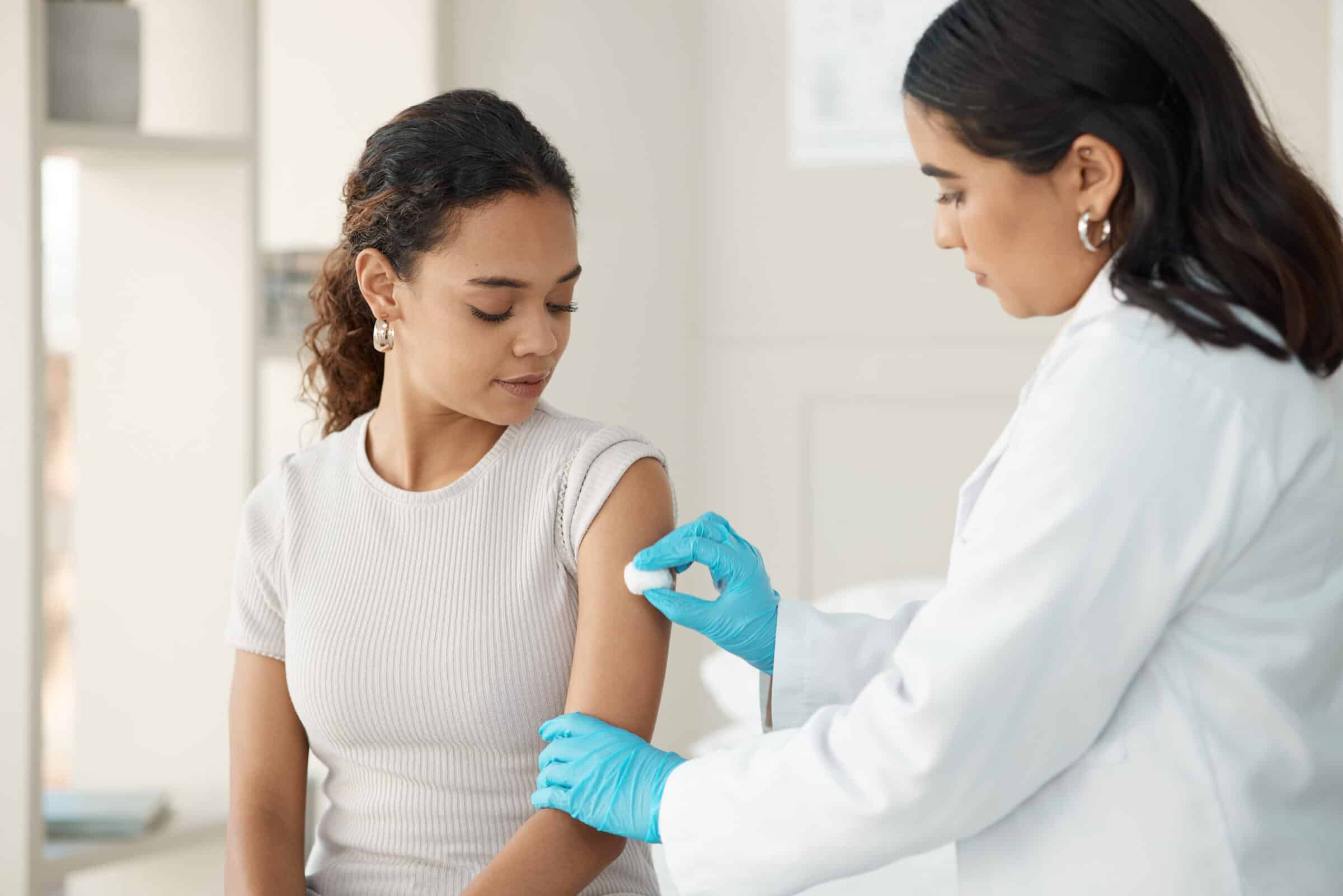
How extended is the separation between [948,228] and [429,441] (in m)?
0.58

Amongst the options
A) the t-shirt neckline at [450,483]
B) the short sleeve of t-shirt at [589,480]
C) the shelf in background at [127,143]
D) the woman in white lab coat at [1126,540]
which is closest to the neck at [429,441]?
the t-shirt neckline at [450,483]

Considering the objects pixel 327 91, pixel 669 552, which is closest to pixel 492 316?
pixel 669 552

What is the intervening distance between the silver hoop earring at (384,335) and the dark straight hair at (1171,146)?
0.62 metres

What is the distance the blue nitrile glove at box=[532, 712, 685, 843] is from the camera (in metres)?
1.15

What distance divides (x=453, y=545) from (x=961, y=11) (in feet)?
2.22

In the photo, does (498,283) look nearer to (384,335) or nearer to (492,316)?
(492,316)

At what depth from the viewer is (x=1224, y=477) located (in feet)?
3.06

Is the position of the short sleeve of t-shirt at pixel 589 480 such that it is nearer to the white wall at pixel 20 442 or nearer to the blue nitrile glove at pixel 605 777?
the blue nitrile glove at pixel 605 777

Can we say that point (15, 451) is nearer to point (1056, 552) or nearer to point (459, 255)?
point (459, 255)

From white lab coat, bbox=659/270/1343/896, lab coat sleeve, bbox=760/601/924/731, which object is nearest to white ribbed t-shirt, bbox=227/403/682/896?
lab coat sleeve, bbox=760/601/924/731

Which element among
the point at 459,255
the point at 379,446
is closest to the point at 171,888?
the point at 379,446

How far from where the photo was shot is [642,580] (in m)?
1.21

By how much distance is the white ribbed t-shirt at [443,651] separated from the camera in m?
1.25

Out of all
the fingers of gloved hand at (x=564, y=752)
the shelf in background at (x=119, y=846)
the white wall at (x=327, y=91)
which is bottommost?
the shelf in background at (x=119, y=846)
